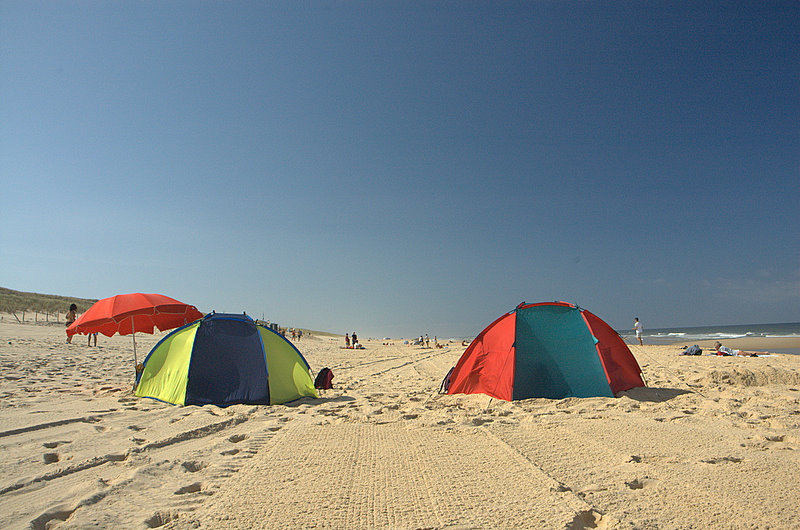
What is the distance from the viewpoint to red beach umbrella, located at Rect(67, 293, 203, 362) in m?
7.62

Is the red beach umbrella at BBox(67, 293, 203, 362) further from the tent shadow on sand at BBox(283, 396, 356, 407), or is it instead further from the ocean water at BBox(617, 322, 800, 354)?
the ocean water at BBox(617, 322, 800, 354)

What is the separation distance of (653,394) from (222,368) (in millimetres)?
7815

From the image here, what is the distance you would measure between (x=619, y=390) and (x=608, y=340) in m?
0.92

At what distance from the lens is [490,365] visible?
288 inches

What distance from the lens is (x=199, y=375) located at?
6836 millimetres

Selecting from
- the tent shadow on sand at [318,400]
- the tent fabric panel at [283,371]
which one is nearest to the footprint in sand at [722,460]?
the tent shadow on sand at [318,400]

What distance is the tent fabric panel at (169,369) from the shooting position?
685 centimetres

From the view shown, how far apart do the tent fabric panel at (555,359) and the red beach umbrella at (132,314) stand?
6.84 metres

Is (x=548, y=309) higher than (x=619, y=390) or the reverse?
higher

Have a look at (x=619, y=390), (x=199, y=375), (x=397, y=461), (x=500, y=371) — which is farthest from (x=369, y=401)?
(x=619, y=390)

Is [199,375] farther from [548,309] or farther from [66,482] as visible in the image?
[548,309]

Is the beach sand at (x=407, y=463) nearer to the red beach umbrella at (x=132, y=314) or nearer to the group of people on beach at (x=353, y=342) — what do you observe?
the red beach umbrella at (x=132, y=314)

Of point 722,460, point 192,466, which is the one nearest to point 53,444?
point 192,466

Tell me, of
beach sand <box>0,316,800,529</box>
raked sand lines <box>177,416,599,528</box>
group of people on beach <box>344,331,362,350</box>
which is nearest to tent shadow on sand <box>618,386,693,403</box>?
beach sand <box>0,316,800,529</box>
